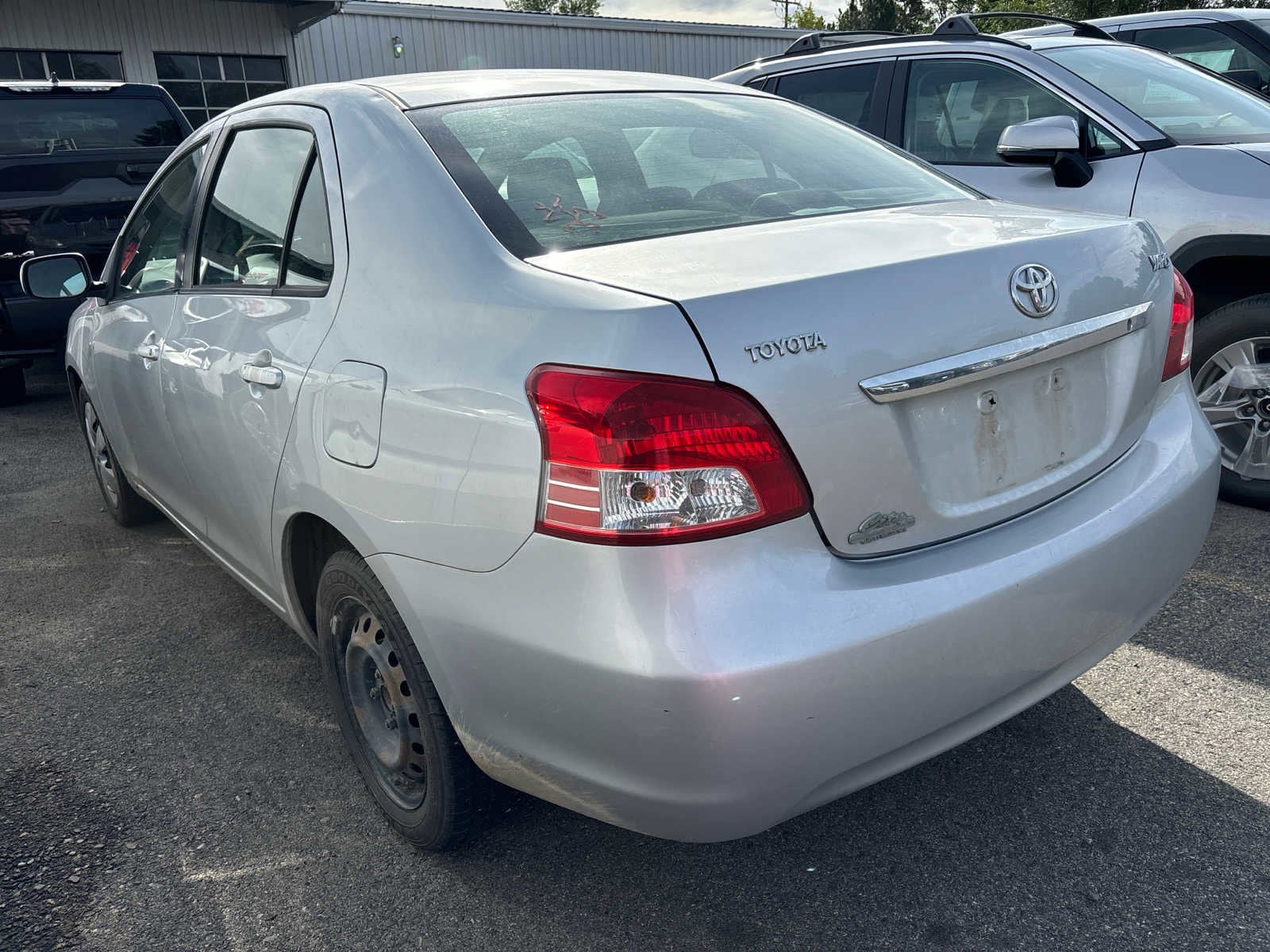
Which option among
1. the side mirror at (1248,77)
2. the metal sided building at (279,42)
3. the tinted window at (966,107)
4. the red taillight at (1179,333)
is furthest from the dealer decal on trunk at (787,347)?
the metal sided building at (279,42)

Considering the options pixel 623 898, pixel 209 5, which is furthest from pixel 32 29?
pixel 623 898

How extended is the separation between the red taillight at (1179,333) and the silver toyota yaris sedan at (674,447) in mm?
20

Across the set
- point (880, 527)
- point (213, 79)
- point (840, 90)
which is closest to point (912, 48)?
point (840, 90)

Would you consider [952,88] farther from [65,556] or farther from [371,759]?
[65,556]

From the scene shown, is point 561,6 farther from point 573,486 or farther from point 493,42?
point 573,486

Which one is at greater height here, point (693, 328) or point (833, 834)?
point (693, 328)

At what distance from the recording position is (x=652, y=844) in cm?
239

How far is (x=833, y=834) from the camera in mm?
2373

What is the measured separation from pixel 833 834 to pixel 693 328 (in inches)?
52.5

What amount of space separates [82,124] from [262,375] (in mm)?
6156

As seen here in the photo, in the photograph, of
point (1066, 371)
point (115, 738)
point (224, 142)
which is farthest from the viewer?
point (224, 142)

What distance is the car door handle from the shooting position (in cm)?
241

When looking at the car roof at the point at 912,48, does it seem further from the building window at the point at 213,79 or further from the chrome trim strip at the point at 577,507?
the building window at the point at 213,79

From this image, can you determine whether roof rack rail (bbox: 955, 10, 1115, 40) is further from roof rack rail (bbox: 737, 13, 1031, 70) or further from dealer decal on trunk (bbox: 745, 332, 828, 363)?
dealer decal on trunk (bbox: 745, 332, 828, 363)
